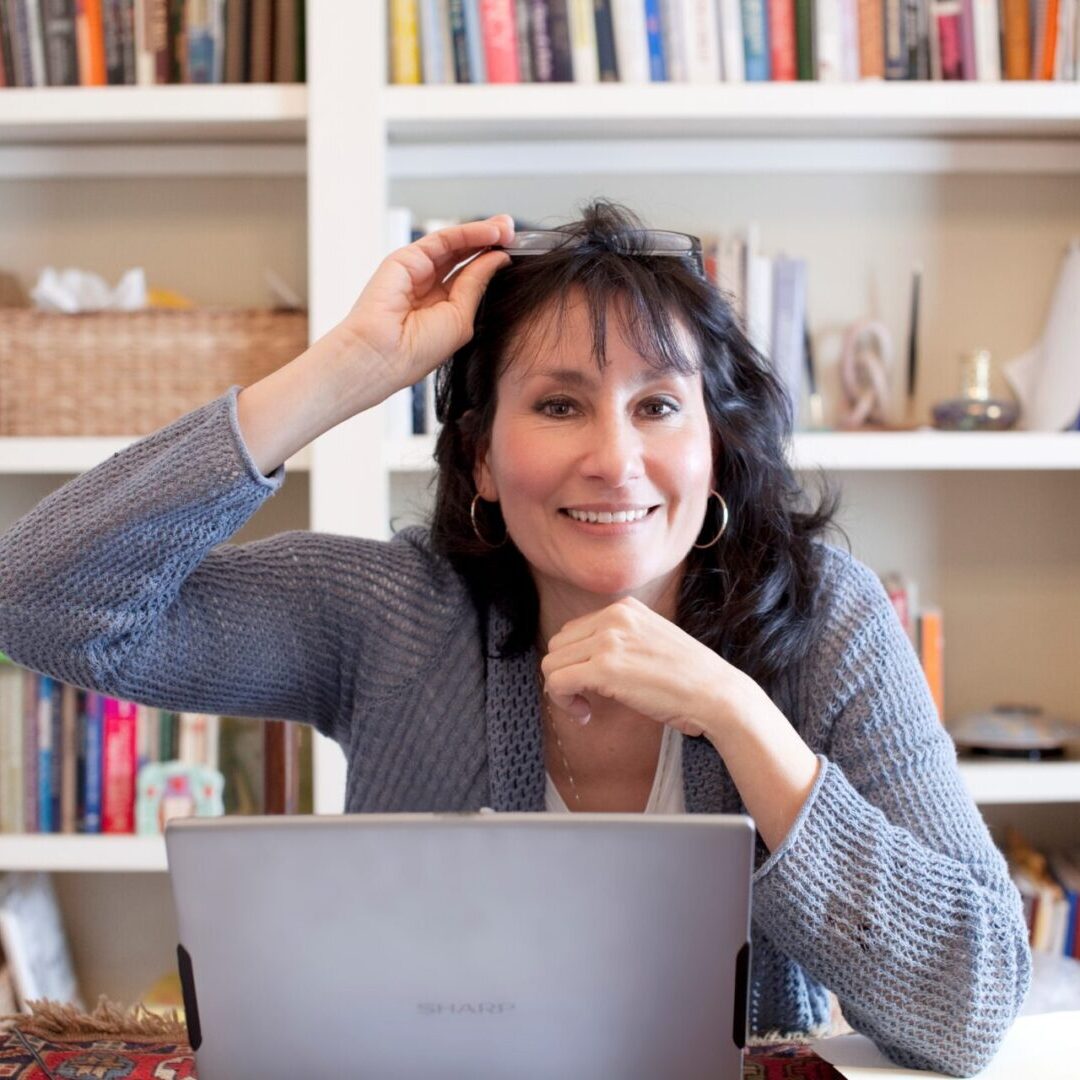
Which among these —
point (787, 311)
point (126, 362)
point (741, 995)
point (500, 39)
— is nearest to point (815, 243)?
point (787, 311)

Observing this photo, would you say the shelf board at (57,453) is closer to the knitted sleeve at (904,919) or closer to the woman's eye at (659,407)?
the woman's eye at (659,407)

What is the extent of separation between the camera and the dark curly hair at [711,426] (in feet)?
3.89

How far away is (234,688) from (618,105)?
3.43ft

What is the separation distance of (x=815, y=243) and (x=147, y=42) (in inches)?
43.0

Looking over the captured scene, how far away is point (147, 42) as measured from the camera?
6.21 ft

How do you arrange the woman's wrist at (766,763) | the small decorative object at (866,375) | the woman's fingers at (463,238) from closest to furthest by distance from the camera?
the woman's wrist at (766,763), the woman's fingers at (463,238), the small decorative object at (866,375)

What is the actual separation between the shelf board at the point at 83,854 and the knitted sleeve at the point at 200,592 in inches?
27.1

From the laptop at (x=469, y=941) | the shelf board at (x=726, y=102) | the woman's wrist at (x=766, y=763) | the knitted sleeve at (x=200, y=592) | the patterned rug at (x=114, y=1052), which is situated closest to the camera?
the laptop at (x=469, y=941)

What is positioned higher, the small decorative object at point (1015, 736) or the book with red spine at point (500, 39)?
the book with red spine at point (500, 39)

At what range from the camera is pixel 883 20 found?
188 cm

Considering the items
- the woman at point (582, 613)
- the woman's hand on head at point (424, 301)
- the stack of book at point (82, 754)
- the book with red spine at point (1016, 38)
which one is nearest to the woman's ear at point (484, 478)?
the woman at point (582, 613)

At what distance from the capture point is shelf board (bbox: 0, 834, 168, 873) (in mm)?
1912

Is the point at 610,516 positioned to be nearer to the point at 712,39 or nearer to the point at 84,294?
the point at 712,39

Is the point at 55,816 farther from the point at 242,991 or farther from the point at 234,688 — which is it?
the point at 242,991
